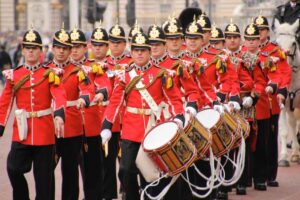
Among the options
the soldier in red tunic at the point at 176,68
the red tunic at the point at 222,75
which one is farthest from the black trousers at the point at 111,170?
the soldier in red tunic at the point at 176,68

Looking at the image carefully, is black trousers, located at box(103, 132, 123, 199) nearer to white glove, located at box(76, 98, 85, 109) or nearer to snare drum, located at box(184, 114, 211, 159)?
white glove, located at box(76, 98, 85, 109)

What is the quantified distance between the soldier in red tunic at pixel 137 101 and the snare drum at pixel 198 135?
0.11 meters

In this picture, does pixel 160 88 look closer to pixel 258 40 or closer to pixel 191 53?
pixel 191 53

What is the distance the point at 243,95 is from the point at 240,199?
1273mm

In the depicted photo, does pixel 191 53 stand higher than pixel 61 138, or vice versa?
pixel 191 53

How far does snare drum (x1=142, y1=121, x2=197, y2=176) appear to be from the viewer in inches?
411

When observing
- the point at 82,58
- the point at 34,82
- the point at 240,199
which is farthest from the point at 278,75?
the point at 34,82

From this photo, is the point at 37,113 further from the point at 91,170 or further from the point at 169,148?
the point at 169,148

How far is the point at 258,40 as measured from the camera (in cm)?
1435

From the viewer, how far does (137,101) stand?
1120 centimetres

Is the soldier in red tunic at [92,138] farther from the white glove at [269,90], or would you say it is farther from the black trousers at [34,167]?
the white glove at [269,90]

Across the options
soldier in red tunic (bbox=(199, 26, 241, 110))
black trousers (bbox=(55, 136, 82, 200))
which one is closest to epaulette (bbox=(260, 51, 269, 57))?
soldier in red tunic (bbox=(199, 26, 241, 110))

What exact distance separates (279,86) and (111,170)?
2.58m

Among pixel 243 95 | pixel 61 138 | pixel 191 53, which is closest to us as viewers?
pixel 61 138
